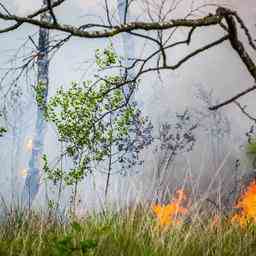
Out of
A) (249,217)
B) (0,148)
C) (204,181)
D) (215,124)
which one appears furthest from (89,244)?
(0,148)

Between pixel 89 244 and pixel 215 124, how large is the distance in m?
34.1

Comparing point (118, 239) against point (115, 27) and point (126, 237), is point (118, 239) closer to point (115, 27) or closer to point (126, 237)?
point (126, 237)

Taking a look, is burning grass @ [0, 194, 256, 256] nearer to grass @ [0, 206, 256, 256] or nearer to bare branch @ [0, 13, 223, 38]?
grass @ [0, 206, 256, 256]

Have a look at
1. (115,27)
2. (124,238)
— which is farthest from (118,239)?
(115,27)

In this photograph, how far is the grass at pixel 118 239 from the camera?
5.95 metres

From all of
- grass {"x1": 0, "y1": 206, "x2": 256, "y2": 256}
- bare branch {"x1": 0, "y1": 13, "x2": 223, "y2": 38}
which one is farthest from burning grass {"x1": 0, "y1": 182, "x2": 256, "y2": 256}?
bare branch {"x1": 0, "y1": 13, "x2": 223, "y2": 38}

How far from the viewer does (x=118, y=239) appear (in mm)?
6945

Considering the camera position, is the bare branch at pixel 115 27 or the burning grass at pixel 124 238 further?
the burning grass at pixel 124 238

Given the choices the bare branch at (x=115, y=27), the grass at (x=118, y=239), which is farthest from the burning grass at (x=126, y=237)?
the bare branch at (x=115, y=27)

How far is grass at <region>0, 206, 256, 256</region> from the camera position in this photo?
595 centimetres

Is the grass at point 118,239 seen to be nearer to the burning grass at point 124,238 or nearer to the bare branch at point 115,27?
the burning grass at point 124,238

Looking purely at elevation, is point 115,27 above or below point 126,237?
above

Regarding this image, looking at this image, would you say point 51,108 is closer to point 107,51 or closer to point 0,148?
point 107,51

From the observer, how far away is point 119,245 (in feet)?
21.5
